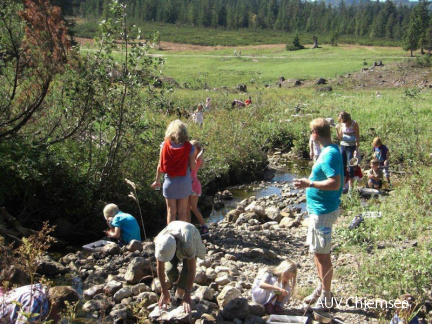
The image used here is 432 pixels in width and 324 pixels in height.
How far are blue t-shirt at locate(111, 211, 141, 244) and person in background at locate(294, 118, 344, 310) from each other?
Result: 10.9 ft

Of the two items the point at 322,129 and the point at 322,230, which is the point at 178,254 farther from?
the point at 322,129

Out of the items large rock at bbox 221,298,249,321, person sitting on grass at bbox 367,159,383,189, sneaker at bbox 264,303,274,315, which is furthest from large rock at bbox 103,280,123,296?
person sitting on grass at bbox 367,159,383,189

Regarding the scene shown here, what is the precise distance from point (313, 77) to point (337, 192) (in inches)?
1771

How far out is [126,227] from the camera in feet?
25.6

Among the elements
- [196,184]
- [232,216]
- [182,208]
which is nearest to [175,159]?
[182,208]

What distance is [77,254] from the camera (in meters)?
7.67

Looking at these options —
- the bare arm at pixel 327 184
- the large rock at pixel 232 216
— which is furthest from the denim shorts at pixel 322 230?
the large rock at pixel 232 216

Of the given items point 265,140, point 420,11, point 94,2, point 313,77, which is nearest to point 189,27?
point 94,2

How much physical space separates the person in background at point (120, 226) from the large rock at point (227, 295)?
244 centimetres

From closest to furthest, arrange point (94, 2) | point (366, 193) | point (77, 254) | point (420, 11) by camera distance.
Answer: point (77, 254) < point (366, 193) < point (420, 11) < point (94, 2)

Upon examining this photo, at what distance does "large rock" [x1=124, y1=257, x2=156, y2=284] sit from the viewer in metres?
6.32

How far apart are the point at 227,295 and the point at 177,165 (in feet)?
6.26

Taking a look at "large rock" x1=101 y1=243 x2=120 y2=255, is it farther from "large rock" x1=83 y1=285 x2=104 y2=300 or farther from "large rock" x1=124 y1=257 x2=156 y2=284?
"large rock" x1=83 y1=285 x2=104 y2=300

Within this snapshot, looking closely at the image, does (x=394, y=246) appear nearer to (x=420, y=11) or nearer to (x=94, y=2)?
(x=420, y=11)
